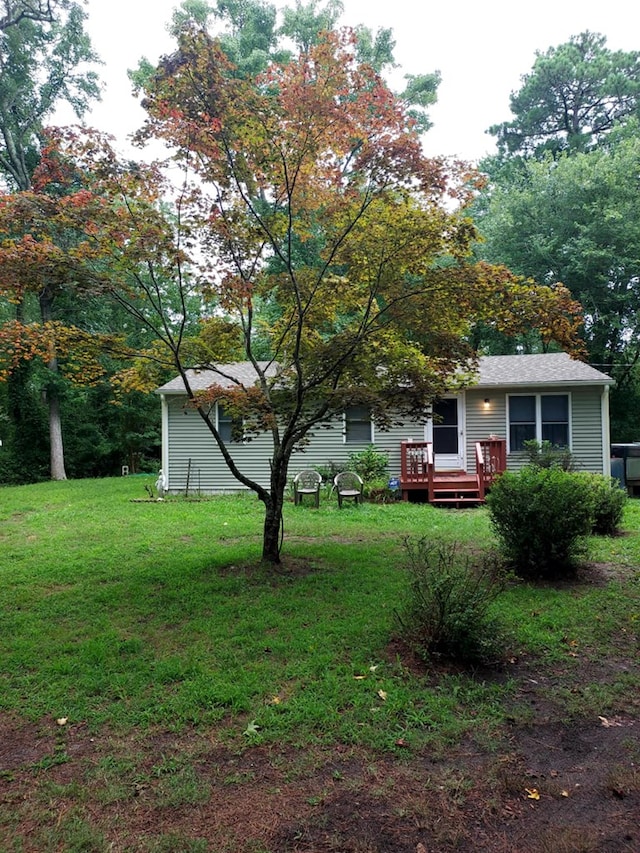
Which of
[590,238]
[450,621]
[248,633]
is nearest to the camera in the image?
[450,621]

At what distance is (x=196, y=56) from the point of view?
15.2ft

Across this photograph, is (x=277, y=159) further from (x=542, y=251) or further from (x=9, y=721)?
(x=542, y=251)

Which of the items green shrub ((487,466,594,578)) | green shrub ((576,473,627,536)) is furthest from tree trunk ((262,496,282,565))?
green shrub ((576,473,627,536))

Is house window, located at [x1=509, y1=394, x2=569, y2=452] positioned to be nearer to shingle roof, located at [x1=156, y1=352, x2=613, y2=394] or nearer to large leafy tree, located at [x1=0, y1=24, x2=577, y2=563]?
shingle roof, located at [x1=156, y1=352, x2=613, y2=394]

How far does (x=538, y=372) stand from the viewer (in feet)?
41.0

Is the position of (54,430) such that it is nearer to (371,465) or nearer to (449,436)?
(371,465)

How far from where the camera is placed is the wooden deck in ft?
35.0

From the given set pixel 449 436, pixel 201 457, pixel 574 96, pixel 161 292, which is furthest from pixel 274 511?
Answer: pixel 574 96

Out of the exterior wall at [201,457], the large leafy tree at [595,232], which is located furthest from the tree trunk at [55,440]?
the large leafy tree at [595,232]

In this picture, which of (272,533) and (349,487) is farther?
(349,487)

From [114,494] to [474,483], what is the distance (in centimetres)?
829

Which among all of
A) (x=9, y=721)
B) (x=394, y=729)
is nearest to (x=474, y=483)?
(x=394, y=729)

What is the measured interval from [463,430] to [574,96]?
21994mm

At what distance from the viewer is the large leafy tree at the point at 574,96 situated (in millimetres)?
23719
